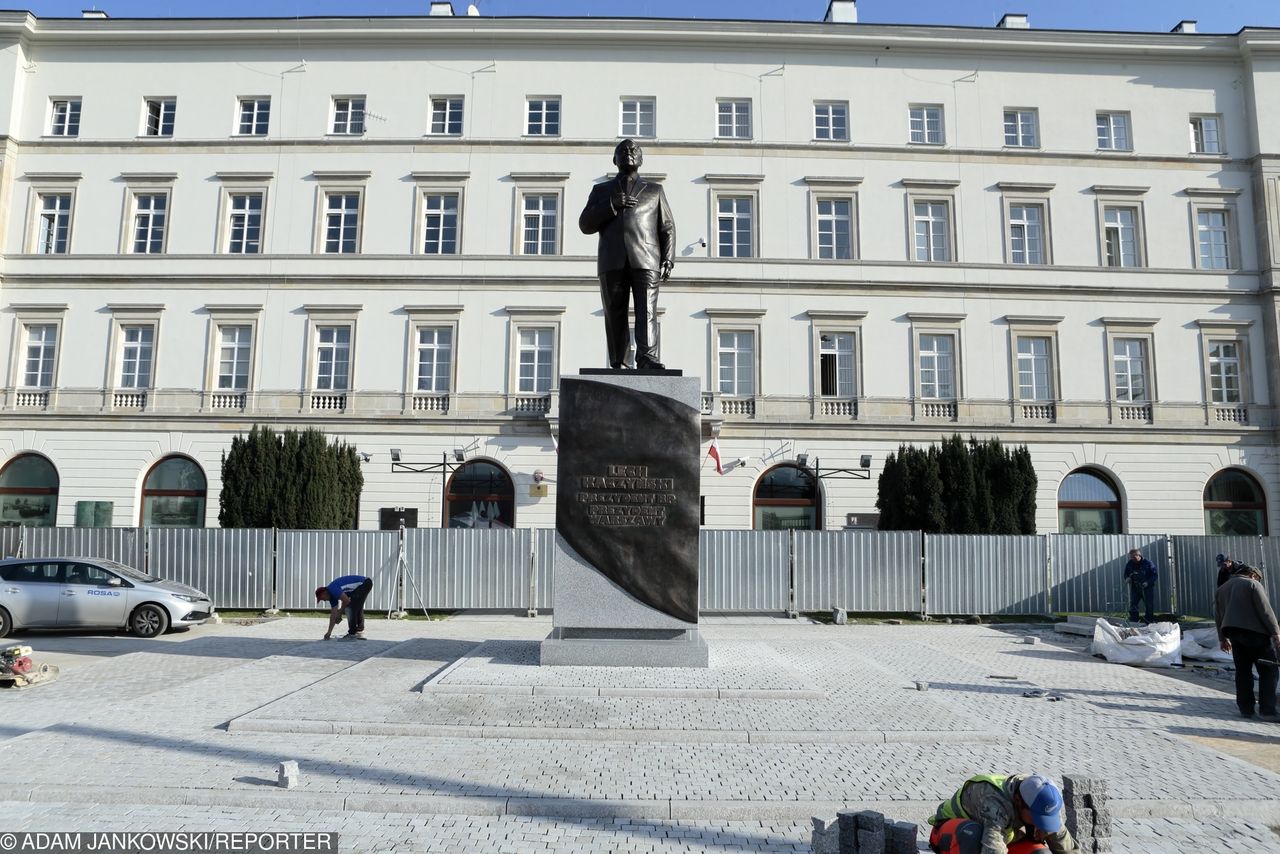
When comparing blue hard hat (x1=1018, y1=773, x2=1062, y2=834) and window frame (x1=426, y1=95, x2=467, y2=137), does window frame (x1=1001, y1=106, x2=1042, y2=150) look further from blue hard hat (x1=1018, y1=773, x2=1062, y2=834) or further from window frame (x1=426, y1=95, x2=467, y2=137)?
blue hard hat (x1=1018, y1=773, x2=1062, y2=834)

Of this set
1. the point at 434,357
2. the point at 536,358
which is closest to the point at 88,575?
the point at 434,357

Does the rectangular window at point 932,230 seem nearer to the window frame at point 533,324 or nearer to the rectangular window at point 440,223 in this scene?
the window frame at point 533,324

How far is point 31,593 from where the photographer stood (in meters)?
15.6

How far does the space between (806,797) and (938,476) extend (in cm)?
1884

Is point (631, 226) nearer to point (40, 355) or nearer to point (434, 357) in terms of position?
point (434, 357)

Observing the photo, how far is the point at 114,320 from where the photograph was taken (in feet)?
98.6

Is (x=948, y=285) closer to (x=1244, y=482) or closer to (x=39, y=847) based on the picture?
(x=1244, y=482)

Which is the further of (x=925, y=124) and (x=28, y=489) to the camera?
(x=925, y=124)

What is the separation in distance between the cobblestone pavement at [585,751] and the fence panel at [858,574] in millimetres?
8345

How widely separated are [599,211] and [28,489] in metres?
27.6

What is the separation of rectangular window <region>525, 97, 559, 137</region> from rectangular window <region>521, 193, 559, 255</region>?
2.40 metres

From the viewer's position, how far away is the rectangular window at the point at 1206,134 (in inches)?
1238

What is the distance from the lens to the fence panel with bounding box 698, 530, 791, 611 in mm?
20531

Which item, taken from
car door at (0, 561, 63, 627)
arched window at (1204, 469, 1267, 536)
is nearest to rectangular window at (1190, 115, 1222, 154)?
arched window at (1204, 469, 1267, 536)
